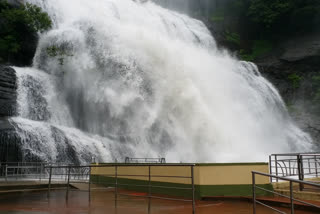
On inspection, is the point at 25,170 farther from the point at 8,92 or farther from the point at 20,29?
the point at 20,29

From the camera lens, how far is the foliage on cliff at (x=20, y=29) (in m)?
26.0

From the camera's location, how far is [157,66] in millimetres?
23000

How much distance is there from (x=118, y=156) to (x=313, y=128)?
21405 millimetres

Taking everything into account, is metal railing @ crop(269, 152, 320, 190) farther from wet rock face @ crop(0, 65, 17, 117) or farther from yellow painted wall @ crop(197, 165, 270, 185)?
wet rock face @ crop(0, 65, 17, 117)

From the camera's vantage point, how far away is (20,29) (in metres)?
27.4

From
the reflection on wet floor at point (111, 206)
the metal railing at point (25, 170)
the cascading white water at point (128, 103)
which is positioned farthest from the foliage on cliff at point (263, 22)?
the reflection on wet floor at point (111, 206)

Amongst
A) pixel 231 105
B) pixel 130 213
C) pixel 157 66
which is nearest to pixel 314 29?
pixel 231 105

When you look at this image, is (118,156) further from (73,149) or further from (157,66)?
(157,66)

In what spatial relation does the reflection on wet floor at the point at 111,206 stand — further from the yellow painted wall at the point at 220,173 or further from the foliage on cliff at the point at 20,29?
the foliage on cliff at the point at 20,29

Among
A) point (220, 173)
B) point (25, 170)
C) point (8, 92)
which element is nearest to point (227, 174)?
point (220, 173)

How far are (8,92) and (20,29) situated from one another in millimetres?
10765

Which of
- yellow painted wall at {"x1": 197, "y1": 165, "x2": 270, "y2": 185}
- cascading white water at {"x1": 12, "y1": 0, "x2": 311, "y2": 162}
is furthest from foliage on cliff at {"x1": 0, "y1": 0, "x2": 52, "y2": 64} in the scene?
yellow painted wall at {"x1": 197, "y1": 165, "x2": 270, "y2": 185}

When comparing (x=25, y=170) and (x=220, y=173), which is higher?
(x=220, y=173)

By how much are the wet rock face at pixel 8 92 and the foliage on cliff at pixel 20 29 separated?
6.73 metres
